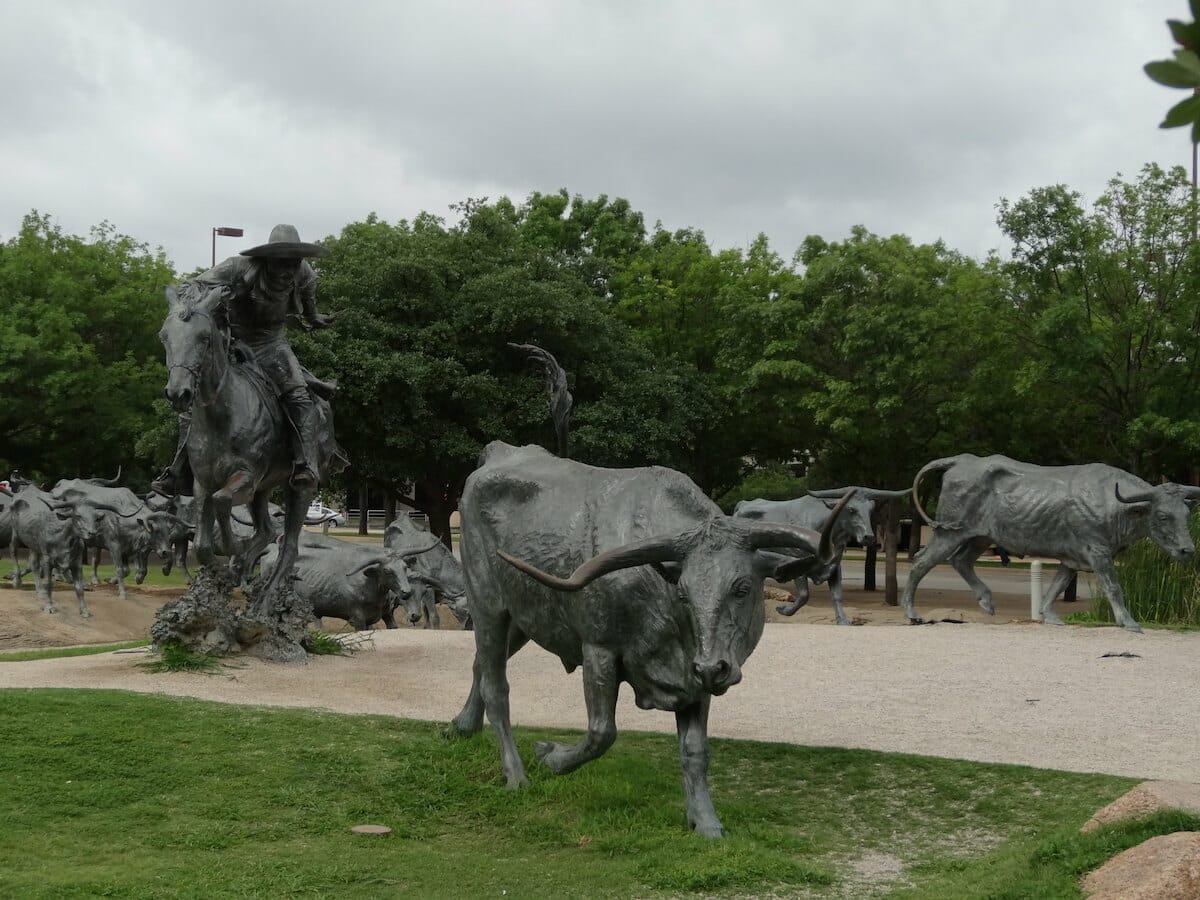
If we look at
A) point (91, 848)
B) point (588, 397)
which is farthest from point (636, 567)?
point (588, 397)

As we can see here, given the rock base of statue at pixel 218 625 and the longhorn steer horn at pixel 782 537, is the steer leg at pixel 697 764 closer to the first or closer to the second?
the longhorn steer horn at pixel 782 537

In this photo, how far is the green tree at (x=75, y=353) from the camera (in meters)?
35.2

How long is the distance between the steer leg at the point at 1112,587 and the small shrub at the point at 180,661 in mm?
11022

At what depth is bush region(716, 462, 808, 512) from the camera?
124 ft

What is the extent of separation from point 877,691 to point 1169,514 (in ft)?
21.8

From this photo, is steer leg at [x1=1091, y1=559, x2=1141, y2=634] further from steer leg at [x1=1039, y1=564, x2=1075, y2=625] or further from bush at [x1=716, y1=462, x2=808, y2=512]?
bush at [x1=716, y1=462, x2=808, y2=512]

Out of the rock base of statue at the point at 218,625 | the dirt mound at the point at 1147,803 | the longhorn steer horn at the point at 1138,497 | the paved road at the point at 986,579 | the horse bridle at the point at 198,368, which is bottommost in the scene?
the paved road at the point at 986,579

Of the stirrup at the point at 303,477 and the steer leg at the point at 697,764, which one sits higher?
the stirrup at the point at 303,477

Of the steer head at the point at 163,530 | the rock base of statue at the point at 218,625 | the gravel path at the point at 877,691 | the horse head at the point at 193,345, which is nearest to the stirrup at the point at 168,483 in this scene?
the rock base of statue at the point at 218,625

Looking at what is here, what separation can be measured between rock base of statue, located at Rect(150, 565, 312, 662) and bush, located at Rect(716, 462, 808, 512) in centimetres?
2488

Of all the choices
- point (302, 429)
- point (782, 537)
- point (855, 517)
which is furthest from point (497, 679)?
point (855, 517)

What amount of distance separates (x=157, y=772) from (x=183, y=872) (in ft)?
5.49

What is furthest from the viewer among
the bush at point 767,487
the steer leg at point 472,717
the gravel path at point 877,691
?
the bush at point 767,487

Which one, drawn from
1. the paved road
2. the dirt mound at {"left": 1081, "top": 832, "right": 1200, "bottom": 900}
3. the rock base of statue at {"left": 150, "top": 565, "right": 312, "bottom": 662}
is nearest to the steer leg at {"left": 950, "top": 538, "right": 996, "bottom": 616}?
the paved road
